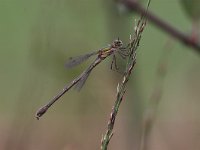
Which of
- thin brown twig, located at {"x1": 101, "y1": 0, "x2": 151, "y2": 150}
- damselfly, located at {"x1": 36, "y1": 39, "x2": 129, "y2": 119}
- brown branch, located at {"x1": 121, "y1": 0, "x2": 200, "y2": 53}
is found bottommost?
thin brown twig, located at {"x1": 101, "y1": 0, "x2": 151, "y2": 150}

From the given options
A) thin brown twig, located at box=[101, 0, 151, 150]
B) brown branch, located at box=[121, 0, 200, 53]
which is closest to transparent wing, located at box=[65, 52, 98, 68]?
brown branch, located at box=[121, 0, 200, 53]

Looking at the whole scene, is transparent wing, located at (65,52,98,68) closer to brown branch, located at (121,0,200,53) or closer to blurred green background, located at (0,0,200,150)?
blurred green background, located at (0,0,200,150)

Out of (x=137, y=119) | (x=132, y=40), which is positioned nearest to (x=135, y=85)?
(x=137, y=119)

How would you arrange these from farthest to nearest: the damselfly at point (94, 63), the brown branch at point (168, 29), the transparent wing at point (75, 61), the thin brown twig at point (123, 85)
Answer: the transparent wing at point (75, 61), the brown branch at point (168, 29), the damselfly at point (94, 63), the thin brown twig at point (123, 85)

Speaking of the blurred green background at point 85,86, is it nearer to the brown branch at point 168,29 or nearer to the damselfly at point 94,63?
the brown branch at point 168,29

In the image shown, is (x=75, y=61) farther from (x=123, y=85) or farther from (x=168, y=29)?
(x=123, y=85)

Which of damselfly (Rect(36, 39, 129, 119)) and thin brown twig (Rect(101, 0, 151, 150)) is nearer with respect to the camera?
thin brown twig (Rect(101, 0, 151, 150))

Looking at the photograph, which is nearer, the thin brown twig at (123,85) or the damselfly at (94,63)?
the thin brown twig at (123,85)

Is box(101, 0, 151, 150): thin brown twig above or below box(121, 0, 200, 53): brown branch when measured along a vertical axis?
below

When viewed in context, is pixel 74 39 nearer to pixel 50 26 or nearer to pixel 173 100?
pixel 50 26

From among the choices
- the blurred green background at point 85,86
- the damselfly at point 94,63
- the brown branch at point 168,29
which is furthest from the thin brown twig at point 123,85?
the blurred green background at point 85,86

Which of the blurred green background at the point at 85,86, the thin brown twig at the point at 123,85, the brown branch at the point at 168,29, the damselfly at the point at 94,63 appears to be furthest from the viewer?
the blurred green background at the point at 85,86
